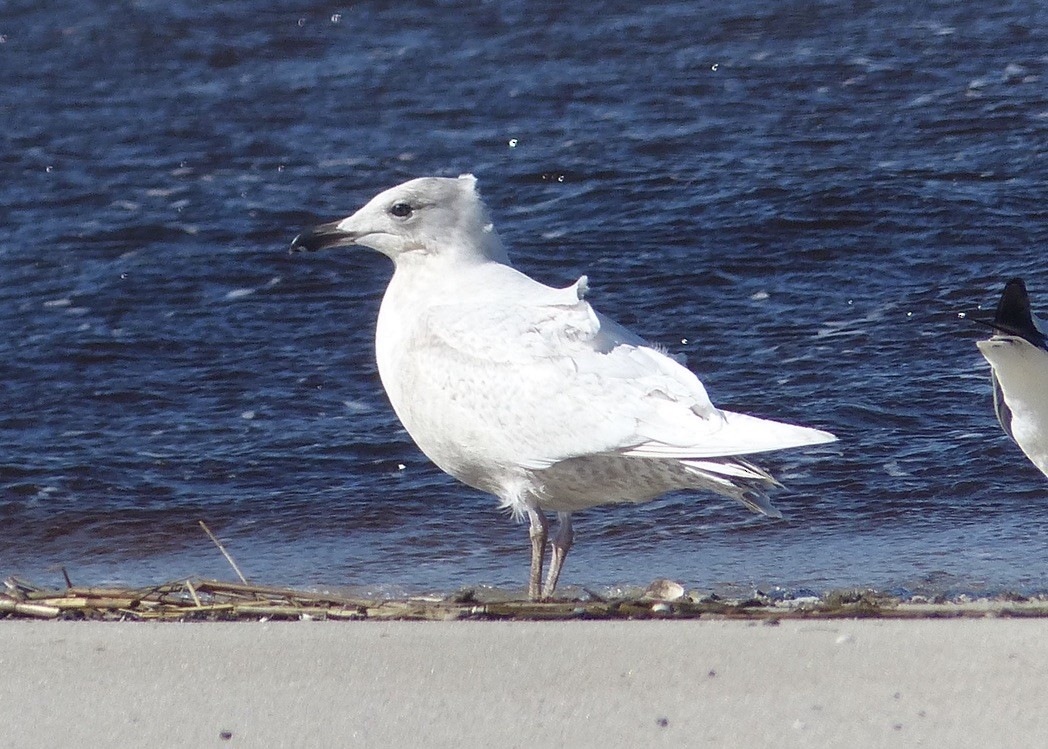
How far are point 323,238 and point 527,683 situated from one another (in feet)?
6.28

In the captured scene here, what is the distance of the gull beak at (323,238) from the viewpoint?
15.3ft

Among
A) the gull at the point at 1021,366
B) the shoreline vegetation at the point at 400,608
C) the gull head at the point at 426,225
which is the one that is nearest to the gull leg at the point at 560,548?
the shoreline vegetation at the point at 400,608

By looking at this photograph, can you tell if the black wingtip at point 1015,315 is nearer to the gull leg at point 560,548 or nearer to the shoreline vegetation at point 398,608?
the shoreline vegetation at point 398,608

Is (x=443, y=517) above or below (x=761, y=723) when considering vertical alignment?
below

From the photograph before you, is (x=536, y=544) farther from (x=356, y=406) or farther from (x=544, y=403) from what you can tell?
(x=356, y=406)

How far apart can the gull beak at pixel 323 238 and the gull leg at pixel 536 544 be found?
952mm

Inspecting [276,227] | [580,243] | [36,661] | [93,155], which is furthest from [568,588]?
[93,155]

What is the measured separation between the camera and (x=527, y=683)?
3113 mm

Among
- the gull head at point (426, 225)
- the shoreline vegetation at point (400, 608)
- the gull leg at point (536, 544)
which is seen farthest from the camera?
the gull head at point (426, 225)

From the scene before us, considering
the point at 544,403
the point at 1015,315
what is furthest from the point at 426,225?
the point at 1015,315

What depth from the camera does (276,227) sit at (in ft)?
25.2

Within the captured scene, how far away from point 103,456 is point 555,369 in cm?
260

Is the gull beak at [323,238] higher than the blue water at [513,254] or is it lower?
higher

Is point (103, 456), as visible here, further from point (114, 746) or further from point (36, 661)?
point (114, 746)
